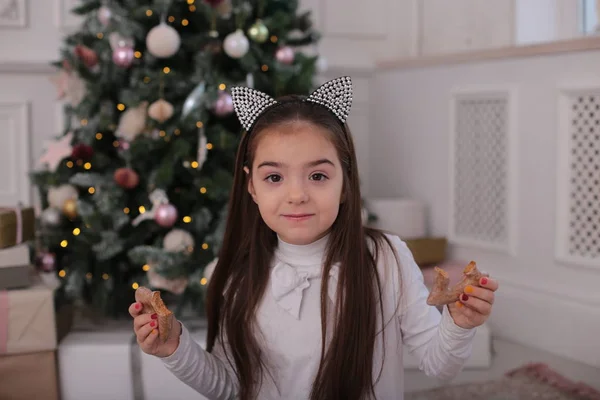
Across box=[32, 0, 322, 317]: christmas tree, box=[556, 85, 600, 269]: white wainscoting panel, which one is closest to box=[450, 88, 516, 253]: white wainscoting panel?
box=[556, 85, 600, 269]: white wainscoting panel

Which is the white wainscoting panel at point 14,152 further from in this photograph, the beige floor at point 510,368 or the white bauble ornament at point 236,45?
the beige floor at point 510,368

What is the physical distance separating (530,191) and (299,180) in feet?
4.95

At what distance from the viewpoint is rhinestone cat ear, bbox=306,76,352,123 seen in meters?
1.38

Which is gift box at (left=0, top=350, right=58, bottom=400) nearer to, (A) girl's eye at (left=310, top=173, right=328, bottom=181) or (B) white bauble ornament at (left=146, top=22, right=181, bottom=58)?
(B) white bauble ornament at (left=146, top=22, right=181, bottom=58)

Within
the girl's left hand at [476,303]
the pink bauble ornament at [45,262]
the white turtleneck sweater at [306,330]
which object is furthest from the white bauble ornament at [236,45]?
the girl's left hand at [476,303]

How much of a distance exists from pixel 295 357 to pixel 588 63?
4.77 feet

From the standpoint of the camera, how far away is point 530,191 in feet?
8.53

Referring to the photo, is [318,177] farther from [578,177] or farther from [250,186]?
[578,177]

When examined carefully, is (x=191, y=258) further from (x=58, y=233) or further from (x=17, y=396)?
(x=17, y=396)

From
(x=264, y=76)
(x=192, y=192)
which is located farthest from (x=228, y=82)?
(x=192, y=192)

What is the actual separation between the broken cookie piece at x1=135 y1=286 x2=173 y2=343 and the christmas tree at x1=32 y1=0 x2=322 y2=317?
1035 mm

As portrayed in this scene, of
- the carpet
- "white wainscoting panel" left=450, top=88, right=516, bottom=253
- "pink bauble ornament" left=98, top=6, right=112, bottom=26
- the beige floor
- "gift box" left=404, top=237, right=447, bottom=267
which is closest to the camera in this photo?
the carpet

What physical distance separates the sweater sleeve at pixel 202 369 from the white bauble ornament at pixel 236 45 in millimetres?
1112

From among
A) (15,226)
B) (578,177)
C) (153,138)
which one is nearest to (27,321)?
(15,226)
